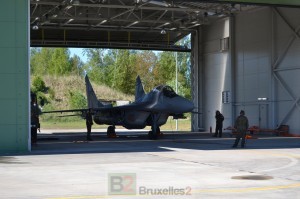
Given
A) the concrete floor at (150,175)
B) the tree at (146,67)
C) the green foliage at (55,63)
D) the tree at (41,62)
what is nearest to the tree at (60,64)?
the green foliage at (55,63)

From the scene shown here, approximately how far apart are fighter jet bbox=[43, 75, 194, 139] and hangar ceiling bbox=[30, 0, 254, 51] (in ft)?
16.1

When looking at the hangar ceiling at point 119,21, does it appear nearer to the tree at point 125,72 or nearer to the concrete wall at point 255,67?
the concrete wall at point 255,67

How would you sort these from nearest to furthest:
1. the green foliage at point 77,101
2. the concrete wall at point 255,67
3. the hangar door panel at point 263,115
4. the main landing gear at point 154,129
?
the main landing gear at point 154,129 → the concrete wall at point 255,67 → the hangar door panel at point 263,115 → the green foliage at point 77,101

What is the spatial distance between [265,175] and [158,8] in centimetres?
2093

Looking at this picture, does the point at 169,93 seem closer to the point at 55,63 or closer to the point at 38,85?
the point at 38,85

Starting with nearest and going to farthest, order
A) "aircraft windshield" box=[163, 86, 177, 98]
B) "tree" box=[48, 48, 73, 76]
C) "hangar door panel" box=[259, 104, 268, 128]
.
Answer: "aircraft windshield" box=[163, 86, 177, 98], "hangar door panel" box=[259, 104, 268, 128], "tree" box=[48, 48, 73, 76]

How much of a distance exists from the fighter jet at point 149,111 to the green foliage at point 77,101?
36682 mm

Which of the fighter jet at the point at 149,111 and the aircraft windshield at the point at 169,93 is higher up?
the aircraft windshield at the point at 169,93

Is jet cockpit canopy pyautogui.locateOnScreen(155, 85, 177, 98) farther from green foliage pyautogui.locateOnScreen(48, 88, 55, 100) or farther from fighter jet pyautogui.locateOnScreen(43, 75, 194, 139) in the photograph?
green foliage pyautogui.locateOnScreen(48, 88, 55, 100)

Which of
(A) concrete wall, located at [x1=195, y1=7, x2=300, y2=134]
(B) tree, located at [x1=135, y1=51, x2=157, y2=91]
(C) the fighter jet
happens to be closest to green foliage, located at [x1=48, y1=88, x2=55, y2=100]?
(B) tree, located at [x1=135, y1=51, x2=157, y2=91]

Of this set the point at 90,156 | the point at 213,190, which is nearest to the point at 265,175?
the point at 213,190

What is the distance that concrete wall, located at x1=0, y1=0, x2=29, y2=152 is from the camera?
60.6 ft

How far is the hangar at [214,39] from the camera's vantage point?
1195 inches

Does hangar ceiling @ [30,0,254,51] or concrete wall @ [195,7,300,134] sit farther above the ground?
hangar ceiling @ [30,0,254,51]
